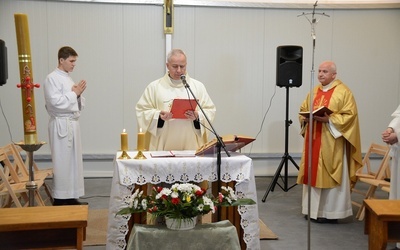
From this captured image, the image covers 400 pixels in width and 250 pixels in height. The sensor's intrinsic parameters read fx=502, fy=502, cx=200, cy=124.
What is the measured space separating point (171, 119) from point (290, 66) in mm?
2789

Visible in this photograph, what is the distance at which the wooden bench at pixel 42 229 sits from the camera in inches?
114

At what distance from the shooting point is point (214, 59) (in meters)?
8.17

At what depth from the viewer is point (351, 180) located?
5.66 metres

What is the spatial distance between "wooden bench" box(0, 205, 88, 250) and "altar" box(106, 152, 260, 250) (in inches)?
29.9

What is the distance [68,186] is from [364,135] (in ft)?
16.6

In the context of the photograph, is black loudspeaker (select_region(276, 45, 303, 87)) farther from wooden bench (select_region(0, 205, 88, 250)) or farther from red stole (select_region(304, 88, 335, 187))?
wooden bench (select_region(0, 205, 88, 250))

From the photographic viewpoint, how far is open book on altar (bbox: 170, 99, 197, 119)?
4.30 m

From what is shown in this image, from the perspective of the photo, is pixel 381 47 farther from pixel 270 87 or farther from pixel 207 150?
pixel 207 150

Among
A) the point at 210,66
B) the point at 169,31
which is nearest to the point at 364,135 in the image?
the point at 210,66

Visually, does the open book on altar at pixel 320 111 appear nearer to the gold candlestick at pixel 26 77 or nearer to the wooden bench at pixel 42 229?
the gold candlestick at pixel 26 77

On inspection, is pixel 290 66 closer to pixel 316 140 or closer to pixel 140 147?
pixel 316 140

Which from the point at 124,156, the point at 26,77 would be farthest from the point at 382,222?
the point at 26,77

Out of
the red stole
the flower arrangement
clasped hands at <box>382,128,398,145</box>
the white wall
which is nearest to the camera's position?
the flower arrangement

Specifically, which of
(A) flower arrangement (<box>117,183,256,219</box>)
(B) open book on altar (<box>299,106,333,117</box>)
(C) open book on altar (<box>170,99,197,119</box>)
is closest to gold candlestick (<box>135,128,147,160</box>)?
(C) open book on altar (<box>170,99,197,119</box>)
